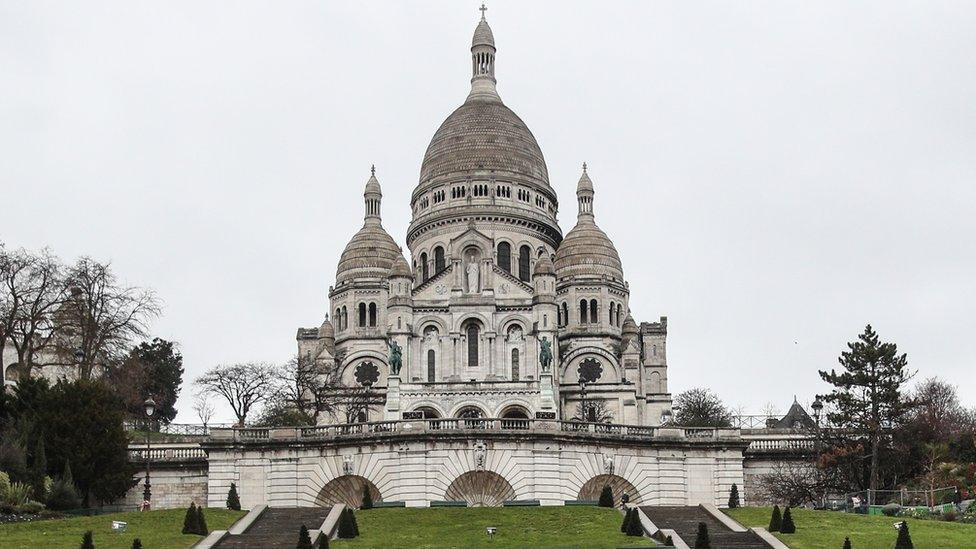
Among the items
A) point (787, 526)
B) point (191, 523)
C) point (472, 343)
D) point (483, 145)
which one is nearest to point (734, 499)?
point (787, 526)

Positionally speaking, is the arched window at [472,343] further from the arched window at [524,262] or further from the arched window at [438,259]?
the arched window at [438,259]

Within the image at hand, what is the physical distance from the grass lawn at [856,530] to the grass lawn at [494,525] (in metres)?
4.65

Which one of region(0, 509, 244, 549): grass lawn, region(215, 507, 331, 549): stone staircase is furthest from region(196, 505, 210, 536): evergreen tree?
region(215, 507, 331, 549): stone staircase

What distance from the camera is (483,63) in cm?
14462

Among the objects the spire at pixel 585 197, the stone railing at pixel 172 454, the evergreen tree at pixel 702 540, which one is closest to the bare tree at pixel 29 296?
the stone railing at pixel 172 454

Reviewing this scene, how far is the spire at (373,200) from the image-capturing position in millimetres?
133375

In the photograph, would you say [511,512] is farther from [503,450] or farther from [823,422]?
[823,422]

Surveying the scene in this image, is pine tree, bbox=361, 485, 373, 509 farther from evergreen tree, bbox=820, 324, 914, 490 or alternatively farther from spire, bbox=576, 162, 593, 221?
spire, bbox=576, 162, 593, 221

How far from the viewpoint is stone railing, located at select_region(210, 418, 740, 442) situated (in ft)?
194

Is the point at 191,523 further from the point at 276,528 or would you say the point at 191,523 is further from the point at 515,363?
the point at 515,363

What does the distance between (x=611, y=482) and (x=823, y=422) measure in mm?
18943

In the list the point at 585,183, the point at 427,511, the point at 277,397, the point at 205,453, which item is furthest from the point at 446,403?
the point at 427,511

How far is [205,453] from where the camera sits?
6450 centimetres

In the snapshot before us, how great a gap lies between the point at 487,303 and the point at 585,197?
21294 mm
